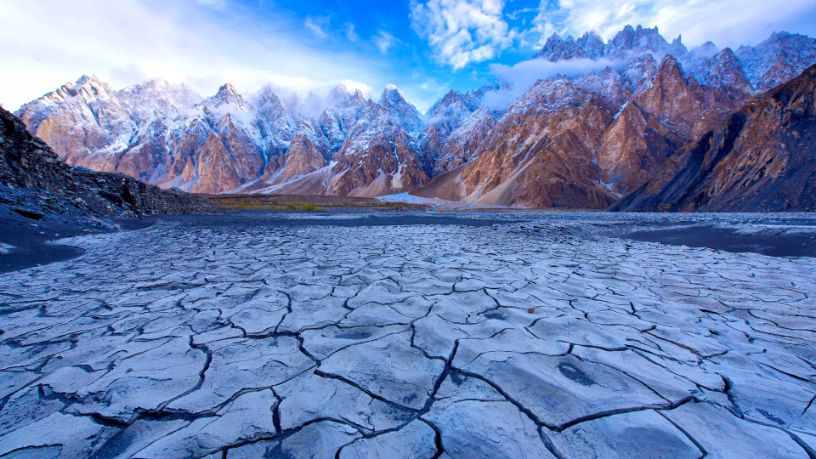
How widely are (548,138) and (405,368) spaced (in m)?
118

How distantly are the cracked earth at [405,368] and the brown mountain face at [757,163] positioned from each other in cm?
4204

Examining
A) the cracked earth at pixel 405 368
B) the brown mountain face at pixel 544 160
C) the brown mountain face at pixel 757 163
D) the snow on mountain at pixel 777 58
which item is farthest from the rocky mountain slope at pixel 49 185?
the snow on mountain at pixel 777 58

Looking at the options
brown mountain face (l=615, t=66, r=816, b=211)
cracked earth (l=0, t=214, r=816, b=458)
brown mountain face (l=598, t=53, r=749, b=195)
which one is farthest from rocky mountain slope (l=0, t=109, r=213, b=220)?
brown mountain face (l=598, t=53, r=749, b=195)

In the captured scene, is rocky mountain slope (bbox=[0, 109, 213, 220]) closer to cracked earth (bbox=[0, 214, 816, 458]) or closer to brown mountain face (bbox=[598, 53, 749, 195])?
cracked earth (bbox=[0, 214, 816, 458])

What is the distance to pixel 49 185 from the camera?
11836 mm

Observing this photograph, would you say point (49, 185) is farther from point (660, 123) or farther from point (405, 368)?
point (660, 123)

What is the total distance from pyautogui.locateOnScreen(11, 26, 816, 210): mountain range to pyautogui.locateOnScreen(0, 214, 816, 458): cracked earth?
139 feet

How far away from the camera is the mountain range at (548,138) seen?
4503 cm

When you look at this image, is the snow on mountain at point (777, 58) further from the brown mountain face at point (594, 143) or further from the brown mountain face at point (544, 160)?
the brown mountain face at point (544, 160)

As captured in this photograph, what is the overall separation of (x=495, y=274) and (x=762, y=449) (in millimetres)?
3441

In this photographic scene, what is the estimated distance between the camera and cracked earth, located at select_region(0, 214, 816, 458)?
1.48m

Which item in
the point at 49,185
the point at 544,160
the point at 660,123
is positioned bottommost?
the point at 49,185

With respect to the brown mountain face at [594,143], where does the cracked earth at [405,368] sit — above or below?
below

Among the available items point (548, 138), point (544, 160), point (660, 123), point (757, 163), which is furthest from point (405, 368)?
point (660, 123)
